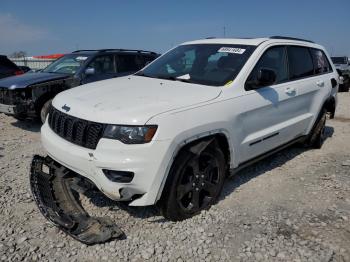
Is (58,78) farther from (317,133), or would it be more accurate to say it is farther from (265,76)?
(317,133)

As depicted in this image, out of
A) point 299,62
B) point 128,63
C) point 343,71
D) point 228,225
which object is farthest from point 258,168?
point 343,71

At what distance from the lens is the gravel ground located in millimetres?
3072

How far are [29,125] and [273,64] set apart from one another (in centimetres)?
554

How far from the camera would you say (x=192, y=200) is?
358cm

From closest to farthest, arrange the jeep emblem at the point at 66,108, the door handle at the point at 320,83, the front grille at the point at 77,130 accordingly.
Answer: the front grille at the point at 77,130 → the jeep emblem at the point at 66,108 → the door handle at the point at 320,83

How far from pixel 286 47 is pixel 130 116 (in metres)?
2.85

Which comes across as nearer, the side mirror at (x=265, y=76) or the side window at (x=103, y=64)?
the side mirror at (x=265, y=76)

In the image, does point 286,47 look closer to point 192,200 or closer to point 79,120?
point 192,200

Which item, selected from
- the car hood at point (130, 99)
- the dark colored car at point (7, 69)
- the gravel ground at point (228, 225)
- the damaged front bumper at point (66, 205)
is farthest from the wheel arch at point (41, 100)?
the car hood at point (130, 99)

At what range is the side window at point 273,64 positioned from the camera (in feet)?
13.2

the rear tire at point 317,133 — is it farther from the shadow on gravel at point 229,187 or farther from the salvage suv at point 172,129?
the salvage suv at point 172,129

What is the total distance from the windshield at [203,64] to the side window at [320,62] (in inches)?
73.1

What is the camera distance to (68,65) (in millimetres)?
7949

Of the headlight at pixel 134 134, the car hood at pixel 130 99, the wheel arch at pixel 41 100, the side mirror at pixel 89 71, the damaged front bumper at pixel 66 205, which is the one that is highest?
the car hood at pixel 130 99
